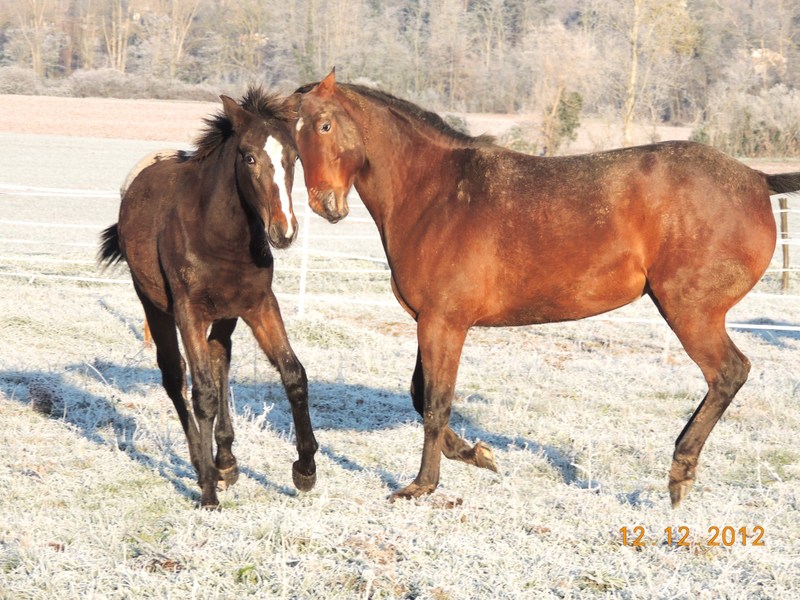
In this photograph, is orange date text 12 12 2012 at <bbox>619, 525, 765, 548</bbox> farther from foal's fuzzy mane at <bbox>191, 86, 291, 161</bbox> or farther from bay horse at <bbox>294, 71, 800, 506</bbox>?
foal's fuzzy mane at <bbox>191, 86, 291, 161</bbox>

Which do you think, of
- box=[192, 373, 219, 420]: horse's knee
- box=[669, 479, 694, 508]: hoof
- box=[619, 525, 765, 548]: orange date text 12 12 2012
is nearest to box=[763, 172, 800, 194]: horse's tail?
box=[669, 479, 694, 508]: hoof

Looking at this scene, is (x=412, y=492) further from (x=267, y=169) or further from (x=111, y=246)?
(x=111, y=246)

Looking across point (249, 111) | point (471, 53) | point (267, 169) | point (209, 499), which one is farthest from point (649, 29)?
point (471, 53)

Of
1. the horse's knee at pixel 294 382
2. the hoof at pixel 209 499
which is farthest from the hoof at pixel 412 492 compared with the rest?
the hoof at pixel 209 499

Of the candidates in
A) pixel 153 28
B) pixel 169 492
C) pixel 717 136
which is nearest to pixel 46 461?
pixel 169 492

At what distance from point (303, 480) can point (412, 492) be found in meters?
0.59

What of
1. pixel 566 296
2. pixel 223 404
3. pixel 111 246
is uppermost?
pixel 566 296

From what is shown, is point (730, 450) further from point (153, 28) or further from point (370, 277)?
point (153, 28)

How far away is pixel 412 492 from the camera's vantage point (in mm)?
4781

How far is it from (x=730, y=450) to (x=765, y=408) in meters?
1.22

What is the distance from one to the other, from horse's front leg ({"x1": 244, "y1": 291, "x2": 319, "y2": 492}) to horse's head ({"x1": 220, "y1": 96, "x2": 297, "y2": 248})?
60 cm

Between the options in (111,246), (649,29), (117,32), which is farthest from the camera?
(117,32)

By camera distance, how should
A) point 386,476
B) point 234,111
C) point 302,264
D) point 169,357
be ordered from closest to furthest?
point 234,111 → point 386,476 → point 169,357 → point 302,264

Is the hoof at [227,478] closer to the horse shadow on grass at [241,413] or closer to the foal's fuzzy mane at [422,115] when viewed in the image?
the horse shadow on grass at [241,413]
